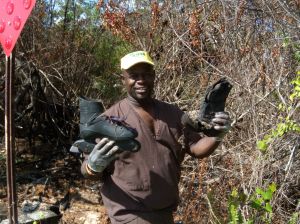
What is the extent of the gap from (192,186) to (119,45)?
2.97 meters

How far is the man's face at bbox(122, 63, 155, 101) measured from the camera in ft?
8.19

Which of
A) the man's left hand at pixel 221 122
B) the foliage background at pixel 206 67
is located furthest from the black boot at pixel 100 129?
the foliage background at pixel 206 67

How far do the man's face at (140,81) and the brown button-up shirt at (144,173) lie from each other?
96 mm

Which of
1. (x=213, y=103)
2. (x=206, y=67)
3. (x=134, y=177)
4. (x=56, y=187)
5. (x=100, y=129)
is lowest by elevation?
(x=56, y=187)

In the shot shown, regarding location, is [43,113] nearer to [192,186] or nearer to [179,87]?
[179,87]

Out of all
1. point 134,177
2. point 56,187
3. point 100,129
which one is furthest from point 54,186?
point 100,129

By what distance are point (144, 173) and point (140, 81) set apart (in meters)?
0.48

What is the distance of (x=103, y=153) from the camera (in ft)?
7.43

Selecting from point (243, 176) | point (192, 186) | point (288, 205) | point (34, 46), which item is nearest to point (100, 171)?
point (243, 176)

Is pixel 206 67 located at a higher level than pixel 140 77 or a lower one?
higher

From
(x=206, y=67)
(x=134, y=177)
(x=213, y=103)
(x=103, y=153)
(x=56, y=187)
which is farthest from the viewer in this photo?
(x=56, y=187)

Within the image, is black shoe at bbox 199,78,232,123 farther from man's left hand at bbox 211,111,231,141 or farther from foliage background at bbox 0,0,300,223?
foliage background at bbox 0,0,300,223

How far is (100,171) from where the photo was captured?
2355 mm

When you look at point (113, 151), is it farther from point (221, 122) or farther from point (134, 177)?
point (221, 122)
